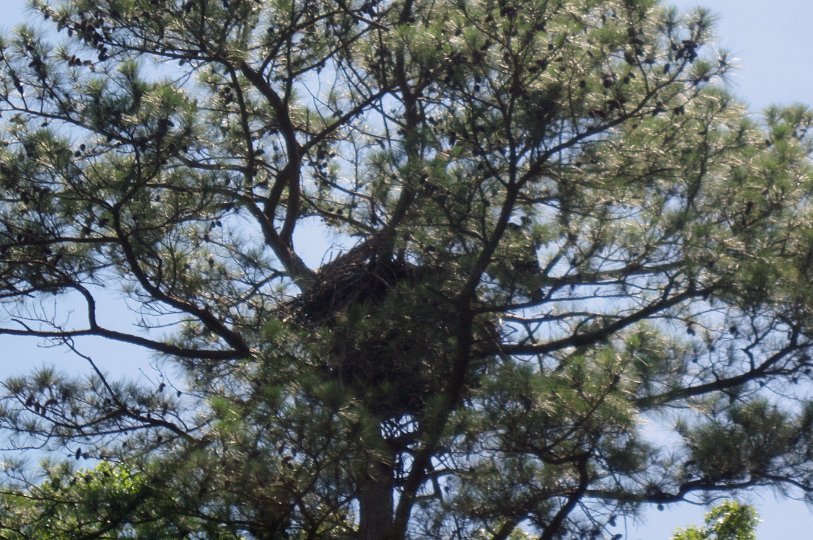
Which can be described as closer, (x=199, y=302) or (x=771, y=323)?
(x=771, y=323)

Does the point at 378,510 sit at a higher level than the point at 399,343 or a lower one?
lower

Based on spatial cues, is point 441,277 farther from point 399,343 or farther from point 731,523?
point 731,523

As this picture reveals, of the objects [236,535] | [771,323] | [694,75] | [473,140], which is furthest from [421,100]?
[236,535]

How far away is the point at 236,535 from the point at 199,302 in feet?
5.78

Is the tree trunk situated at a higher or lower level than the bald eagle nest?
lower

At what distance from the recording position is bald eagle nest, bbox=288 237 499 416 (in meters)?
5.61

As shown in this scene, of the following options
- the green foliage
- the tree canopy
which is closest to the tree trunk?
the tree canopy

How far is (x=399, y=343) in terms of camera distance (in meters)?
5.81

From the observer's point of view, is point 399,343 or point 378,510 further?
point 399,343

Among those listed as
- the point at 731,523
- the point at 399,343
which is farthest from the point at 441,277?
the point at 731,523

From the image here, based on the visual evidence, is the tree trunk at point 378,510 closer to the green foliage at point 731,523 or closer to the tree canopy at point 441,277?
the tree canopy at point 441,277

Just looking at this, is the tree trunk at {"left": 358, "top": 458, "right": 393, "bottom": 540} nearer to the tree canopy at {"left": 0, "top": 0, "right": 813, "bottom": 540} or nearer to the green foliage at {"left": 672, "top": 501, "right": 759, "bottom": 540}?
the tree canopy at {"left": 0, "top": 0, "right": 813, "bottom": 540}

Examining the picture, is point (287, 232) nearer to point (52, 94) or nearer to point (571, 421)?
point (52, 94)

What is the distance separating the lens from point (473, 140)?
512 cm
